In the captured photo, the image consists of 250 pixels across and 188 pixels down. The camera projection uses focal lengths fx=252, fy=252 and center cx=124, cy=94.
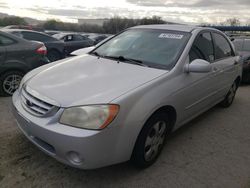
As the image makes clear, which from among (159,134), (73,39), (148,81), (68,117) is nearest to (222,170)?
(159,134)

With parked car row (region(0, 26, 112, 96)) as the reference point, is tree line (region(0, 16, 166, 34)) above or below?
below

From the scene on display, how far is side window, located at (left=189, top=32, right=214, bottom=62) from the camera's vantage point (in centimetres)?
350

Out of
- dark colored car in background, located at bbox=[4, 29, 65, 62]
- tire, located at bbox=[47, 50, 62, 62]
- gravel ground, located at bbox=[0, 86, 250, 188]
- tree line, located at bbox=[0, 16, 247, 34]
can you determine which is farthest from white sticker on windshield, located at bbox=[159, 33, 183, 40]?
tree line, located at bbox=[0, 16, 247, 34]

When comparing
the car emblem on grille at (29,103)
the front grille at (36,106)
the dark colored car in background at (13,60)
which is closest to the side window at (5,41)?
the dark colored car in background at (13,60)

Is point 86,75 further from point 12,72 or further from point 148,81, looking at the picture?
point 12,72

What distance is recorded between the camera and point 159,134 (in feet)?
9.82

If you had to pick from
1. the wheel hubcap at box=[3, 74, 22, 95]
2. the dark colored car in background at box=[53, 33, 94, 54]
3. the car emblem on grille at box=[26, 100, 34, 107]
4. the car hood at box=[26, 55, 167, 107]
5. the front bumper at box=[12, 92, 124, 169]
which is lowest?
the dark colored car in background at box=[53, 33, 94, 54]

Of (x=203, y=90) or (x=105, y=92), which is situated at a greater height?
(x=105, y=92)

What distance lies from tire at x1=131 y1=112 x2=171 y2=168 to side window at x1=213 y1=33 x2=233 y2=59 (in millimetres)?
1867

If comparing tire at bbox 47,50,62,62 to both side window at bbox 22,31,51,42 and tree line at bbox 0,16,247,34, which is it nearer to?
side window at bbox 22,31,51,42

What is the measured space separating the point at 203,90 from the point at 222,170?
1.18 metres

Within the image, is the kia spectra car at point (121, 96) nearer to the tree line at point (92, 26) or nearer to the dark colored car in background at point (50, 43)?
the dark colored car in background at point (50, 43)

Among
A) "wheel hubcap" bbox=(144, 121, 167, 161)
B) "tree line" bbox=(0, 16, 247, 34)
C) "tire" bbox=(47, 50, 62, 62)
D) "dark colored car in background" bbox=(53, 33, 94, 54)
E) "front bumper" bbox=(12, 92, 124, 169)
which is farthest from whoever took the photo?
"tree line" bbox=(0, 16, 247, 34)

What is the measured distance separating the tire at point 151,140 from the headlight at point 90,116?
0.48 metres
